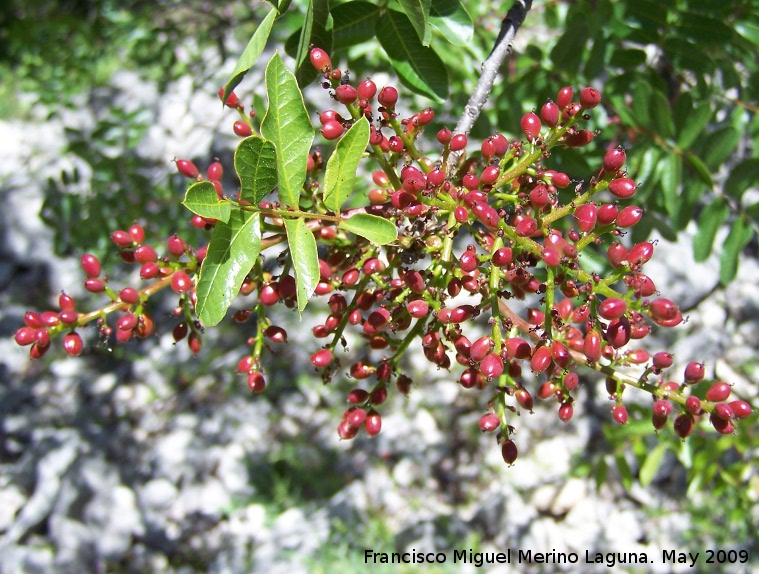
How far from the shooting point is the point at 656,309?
100 centimetres

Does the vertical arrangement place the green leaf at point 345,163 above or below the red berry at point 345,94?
below

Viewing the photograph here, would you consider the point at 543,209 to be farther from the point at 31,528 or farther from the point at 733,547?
the point at 31,528

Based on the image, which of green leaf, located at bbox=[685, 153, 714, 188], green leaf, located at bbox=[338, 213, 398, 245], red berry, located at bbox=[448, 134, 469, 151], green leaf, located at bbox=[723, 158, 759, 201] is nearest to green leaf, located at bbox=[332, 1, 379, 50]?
red berry, located at bbox=[448, 134, 469, 151]

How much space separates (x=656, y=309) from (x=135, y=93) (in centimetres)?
487

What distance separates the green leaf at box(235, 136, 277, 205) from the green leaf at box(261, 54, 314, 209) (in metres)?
0.02

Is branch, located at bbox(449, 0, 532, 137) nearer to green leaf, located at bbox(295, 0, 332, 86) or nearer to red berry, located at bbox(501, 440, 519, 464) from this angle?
green leaf, located at bbox(295, 0, 332, 86)

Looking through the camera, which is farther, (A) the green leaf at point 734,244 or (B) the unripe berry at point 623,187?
(A) the green leaf at point 734,244

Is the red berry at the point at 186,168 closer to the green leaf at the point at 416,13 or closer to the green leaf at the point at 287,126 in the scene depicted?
the green leaf at the point at 287,126

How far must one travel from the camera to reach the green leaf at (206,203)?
95 cm

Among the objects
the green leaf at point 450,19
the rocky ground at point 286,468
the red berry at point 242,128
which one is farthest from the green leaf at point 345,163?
the rocky ground at point 286,468

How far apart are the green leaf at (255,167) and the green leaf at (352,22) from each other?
1.45 ft

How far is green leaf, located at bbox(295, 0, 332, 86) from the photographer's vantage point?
1.13 metres

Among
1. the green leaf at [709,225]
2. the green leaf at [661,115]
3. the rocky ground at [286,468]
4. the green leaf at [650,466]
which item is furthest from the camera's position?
the rocky ground at [286,468]

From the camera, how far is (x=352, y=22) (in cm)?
139
